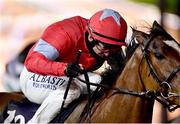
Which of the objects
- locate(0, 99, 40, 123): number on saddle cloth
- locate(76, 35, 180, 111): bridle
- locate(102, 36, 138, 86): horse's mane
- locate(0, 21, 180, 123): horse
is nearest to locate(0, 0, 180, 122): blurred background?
locate(0, 99, 40, 123): number on saddle cloth

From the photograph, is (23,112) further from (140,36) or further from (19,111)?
(140,36)

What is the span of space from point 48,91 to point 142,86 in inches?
27.1

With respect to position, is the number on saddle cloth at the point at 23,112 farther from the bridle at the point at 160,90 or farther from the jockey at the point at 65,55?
the bridle at the point at 160,90

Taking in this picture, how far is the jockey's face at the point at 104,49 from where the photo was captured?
429 centimetres

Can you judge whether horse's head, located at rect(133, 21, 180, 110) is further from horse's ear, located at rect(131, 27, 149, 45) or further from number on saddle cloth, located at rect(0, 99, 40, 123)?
number on saddle cloth, located at rect(0, 99, 40, 123)

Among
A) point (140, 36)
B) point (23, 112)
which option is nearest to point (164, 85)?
point (140, 36)

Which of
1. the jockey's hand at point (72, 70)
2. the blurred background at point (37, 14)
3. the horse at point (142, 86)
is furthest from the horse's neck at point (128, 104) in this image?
the blurred background at point (37, 14)

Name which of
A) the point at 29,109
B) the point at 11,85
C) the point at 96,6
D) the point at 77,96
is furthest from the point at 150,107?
the point at 96,6

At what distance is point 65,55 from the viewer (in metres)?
4.39

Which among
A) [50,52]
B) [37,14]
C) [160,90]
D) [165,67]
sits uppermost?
[50,52]

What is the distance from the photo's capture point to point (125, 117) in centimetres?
425

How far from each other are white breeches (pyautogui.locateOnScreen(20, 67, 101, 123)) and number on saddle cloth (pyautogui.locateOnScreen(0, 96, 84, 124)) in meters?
0.04

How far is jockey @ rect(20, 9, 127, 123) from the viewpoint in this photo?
4211 millimetres

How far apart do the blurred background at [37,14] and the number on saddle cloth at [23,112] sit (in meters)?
4.37
